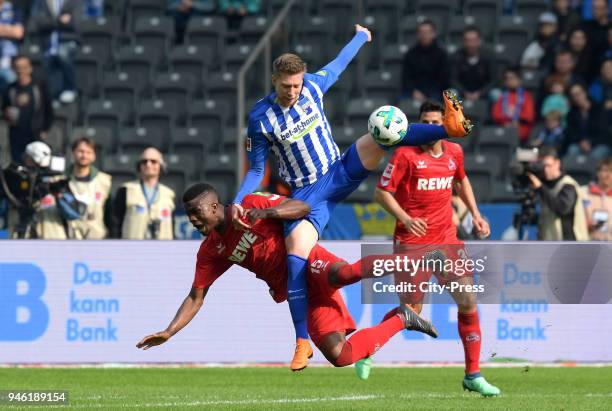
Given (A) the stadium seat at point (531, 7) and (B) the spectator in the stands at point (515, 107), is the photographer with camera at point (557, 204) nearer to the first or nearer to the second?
(B) the spectator in the stands at point (515, 107)

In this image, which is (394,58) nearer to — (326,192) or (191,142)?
(191,142)

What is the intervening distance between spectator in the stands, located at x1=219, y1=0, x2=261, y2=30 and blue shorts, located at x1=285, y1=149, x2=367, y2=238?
1199 cm

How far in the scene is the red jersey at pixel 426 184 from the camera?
1202 cm

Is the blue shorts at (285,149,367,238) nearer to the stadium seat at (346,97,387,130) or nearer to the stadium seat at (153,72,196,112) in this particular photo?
the stadium seat at (346,97,387,130)

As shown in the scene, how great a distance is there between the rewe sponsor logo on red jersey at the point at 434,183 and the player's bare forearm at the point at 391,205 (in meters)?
0.26

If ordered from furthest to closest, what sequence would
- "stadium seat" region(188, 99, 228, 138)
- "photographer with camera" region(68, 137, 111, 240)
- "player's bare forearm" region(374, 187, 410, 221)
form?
"stadium seat" region(188, 99, 228, 138) < "photographer with camera" region(68, 137, 111, 240) < "player's bare forearm" region(374, 187, 410, 221)

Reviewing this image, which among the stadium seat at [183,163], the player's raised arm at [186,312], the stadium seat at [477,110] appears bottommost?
the player's raised arm at [186,312]

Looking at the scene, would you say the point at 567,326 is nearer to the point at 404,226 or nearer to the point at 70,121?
the point at 404,226

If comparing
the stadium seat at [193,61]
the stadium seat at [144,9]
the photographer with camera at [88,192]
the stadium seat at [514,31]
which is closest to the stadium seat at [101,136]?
the stadium seat at [193,61]

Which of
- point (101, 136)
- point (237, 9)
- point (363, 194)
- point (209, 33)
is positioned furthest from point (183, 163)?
point (237, 9)

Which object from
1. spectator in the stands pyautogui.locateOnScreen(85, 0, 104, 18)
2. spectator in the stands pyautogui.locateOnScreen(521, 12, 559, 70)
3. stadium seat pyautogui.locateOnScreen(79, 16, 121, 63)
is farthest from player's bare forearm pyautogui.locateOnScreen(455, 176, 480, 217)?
spectator in the stands pyautogui.locateOnScreen(85, 0, 104, 18)

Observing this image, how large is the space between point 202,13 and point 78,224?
26.4ft

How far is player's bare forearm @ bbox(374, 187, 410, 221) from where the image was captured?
11.6m

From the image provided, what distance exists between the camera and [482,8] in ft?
71.4
